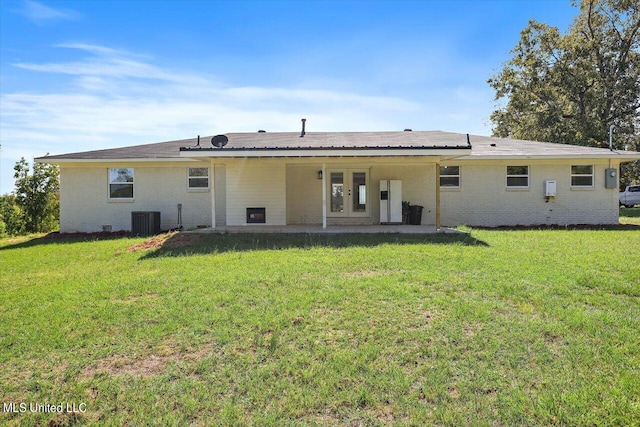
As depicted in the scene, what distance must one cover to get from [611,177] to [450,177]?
19.5 feet

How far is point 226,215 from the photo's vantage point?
1434cm

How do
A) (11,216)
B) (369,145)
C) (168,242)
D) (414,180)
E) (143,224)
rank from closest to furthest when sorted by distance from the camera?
(168,242)
(369,145)
(143,224)
(414,180)
(11,216)

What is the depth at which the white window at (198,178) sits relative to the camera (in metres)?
14.9

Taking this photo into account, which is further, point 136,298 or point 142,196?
point 142,196

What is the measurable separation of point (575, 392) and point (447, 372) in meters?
0.96

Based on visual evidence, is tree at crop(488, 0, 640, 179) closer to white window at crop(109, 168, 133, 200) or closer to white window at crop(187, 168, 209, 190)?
white window at crop(187, 168, 209, 190)

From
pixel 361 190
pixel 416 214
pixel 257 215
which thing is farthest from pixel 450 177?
pixel 257 215

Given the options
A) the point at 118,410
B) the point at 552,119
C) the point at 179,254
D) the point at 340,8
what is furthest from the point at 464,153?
the point at 552,119

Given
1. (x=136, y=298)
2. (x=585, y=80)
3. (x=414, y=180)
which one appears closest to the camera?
(x=136, y=298)

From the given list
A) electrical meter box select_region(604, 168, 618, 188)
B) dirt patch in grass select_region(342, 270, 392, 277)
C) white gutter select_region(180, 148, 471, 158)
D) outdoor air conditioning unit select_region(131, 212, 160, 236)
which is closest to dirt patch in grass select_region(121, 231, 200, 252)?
white gutter select_region(180, 148, 471, 158)

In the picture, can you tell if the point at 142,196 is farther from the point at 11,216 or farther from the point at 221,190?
the point at 11,216

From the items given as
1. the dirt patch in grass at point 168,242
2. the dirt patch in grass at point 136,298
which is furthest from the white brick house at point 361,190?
the dirt patch in grass at point 136,298

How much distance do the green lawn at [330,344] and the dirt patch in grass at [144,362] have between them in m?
0.02

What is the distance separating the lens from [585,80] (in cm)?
2470
